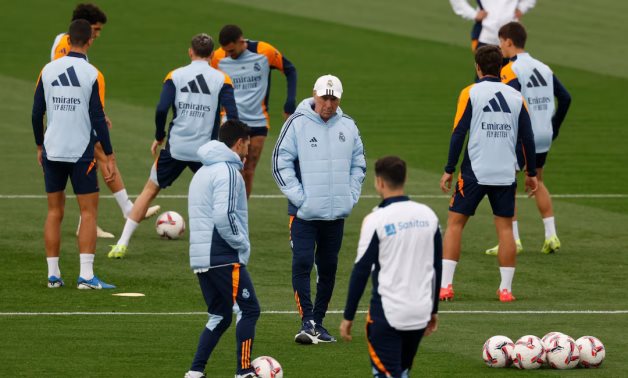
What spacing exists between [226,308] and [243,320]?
157mm

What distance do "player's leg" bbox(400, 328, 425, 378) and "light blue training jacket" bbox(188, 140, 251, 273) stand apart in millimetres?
1804

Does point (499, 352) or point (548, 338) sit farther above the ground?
point (548, 338)

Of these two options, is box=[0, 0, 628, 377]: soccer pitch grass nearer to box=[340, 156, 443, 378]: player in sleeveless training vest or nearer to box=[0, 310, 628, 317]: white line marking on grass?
box=[0, 310, 628, 317]: white line marking on grass

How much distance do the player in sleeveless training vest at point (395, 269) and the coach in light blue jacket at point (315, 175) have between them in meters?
2.85

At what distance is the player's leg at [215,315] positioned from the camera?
1025 cm

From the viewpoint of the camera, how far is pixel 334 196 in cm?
1169

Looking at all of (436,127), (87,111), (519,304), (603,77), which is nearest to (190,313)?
(87,111)

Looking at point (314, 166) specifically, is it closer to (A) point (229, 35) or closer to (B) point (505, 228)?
(B) point (505, 228)

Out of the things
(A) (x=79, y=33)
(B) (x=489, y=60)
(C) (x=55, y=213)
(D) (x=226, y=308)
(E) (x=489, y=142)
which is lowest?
(C) (x=55, y=213)

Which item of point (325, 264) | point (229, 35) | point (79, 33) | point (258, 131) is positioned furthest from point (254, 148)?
point (325, 264)

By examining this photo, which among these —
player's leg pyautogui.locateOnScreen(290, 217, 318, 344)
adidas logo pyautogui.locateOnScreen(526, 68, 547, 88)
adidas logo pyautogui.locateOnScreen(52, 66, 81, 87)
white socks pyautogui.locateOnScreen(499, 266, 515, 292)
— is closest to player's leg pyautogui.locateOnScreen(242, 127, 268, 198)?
adidas logo pyautogui.locateOnScreen(526, 68, 547, 88)

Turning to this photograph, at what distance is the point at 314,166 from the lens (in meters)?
11.7

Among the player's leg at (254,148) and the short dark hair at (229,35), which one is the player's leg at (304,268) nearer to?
the short dark hair at (229,35)

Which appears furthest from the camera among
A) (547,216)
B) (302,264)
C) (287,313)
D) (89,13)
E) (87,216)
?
(547,216)
